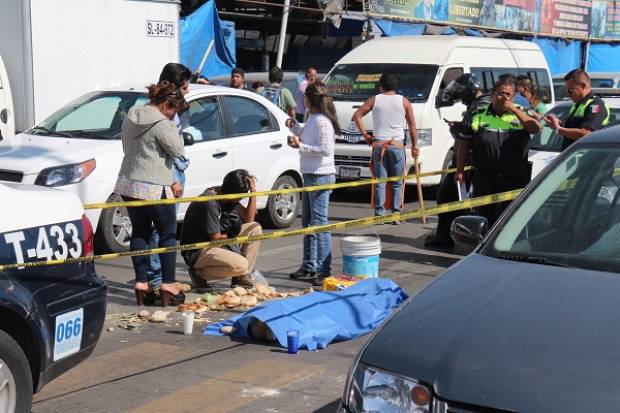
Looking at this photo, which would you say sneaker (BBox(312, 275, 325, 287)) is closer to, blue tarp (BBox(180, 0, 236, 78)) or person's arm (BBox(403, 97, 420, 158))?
person's arm (BBox(403, 97, 420, 158))

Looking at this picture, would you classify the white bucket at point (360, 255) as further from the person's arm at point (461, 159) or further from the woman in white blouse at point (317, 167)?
the person's arm at point (461, 159)

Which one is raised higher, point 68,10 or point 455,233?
point 68,10

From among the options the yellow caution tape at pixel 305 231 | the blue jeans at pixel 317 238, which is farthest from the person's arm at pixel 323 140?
the yellow caution tape at pixel 305 231

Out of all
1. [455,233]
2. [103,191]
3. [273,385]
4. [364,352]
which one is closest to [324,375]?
[273,385]

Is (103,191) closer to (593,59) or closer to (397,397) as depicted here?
(397,397)

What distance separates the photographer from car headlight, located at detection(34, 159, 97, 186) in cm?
926

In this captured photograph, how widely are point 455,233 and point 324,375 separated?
5.39 ft

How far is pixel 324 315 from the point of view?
7086 millimetres

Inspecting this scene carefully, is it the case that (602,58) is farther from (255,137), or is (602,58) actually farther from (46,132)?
(46,132)

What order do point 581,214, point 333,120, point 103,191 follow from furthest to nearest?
point 103,191
point 333,120
point 581,214

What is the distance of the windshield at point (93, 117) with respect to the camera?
33.5ft

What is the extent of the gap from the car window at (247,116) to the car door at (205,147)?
203 millimetres

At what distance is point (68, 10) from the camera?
12000mm

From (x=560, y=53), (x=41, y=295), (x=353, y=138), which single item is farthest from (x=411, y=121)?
(x=560, y=53)
